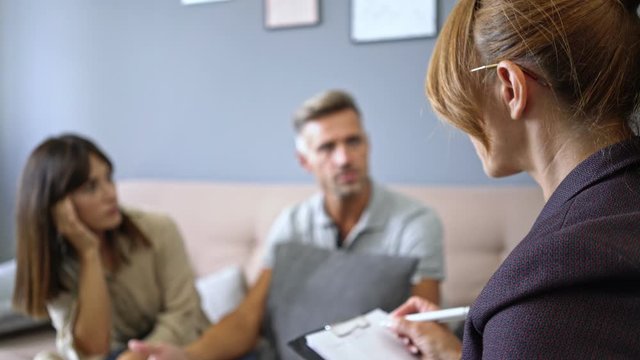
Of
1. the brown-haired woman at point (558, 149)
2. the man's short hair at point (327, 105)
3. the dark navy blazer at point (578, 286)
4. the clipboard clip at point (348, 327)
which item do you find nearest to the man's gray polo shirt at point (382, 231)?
the man's short hair at point (327, 105)

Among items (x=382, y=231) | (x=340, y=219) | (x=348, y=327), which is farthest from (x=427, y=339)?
(x=340, y=219)

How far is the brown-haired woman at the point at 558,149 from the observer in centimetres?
56

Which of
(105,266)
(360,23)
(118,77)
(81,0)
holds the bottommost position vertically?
(105,266)

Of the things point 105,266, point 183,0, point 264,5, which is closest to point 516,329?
point 105,266

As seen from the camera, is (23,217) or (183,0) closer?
(23,217)

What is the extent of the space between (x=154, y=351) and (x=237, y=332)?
0.27m

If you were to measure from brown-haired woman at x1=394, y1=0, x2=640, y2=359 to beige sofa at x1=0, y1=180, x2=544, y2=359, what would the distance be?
105cm

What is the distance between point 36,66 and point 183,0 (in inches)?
31.8

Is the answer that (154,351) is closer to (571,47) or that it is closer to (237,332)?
(237,332)

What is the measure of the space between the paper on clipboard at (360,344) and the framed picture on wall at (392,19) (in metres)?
1.28

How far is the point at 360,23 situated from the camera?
83.0 inches

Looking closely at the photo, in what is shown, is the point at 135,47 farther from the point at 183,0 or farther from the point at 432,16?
the point at 432,16

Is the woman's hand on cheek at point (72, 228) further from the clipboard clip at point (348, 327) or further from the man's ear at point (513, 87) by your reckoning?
the man's ear at point (513, 87)

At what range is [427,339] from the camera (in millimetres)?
897
